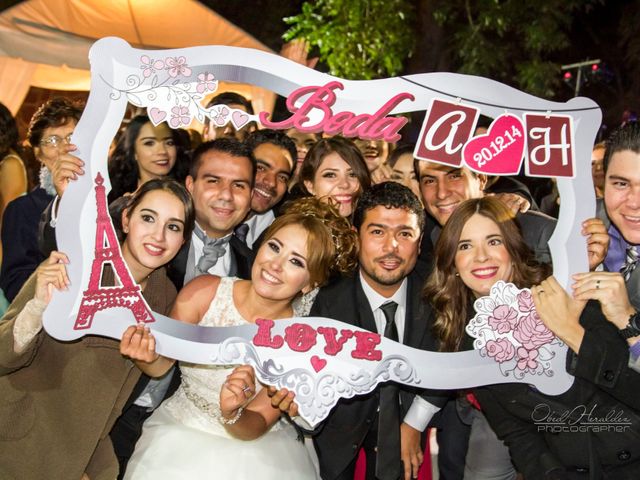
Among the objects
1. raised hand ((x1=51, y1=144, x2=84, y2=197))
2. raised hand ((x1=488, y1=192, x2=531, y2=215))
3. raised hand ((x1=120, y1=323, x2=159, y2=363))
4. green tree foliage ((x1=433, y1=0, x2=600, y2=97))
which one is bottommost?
raised hand ((x1=120, y1=323, x2=159, y2=363))

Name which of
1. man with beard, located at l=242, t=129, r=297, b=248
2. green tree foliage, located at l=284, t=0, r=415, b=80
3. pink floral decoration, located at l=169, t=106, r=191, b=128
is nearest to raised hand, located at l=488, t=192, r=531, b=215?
man with beard, located at l=242, t=129, r=297, b=248

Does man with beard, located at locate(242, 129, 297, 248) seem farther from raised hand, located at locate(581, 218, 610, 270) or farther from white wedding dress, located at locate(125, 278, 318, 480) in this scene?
raised hand, located at locate(581, 218, 610, 270)

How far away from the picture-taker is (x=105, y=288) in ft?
7.53

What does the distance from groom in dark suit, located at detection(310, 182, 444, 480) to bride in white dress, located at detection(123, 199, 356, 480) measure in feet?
0.27

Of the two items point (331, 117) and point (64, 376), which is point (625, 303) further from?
point (64, 376)

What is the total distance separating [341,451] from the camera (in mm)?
2592

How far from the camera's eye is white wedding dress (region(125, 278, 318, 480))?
2418 mm

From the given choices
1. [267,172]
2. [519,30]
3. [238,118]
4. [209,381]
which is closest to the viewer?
[238,118]

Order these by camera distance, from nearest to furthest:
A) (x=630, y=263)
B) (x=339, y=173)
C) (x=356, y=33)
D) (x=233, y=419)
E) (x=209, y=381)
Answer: (x=233, y=419) → (x=630, y=263) → (x=209, y=381) → (x=339, y=173) → (x=356, y=33)

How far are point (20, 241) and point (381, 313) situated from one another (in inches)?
60.2

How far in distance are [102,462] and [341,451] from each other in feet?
2.80

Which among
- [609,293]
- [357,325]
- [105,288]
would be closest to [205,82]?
[105,288]

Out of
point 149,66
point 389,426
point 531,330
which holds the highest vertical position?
point 149,66

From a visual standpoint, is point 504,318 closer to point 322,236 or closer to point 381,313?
point 381,313
